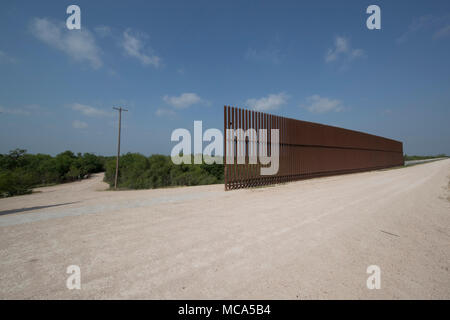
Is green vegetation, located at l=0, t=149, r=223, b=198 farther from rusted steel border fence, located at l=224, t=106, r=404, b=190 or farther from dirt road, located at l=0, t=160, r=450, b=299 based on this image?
dirt road, located at l=0, t=160, r=450, b=299

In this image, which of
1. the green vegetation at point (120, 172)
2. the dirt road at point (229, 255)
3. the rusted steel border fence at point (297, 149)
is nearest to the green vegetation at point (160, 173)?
the green vegetation at point (120, 172)

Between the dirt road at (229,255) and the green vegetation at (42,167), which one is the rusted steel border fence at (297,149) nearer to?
the dirt road at (229,255)

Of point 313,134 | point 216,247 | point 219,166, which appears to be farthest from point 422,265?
point 219,166

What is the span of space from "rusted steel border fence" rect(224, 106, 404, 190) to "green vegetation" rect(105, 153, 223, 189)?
6.52 m

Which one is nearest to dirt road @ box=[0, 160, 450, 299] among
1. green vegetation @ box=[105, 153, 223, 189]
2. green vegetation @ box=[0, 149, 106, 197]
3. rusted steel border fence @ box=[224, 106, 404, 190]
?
rusted steel border fence @ box=[224, 106, 404, 190]

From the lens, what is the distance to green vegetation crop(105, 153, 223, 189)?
13.7m

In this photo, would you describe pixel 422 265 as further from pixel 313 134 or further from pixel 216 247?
pixel 313 134

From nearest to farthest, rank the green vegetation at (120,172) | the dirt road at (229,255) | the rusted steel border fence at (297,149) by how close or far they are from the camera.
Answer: the dirt road at (229,255)
the rusted steel border fence at (297,149)
the green vegetation at (120,172)

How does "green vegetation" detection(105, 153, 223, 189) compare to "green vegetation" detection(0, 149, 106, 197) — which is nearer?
"green vegetation" detection(105, 153, 223, 189)

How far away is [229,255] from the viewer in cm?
229

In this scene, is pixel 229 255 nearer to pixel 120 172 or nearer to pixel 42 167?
pixel 120 172

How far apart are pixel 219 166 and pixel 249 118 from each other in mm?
10711

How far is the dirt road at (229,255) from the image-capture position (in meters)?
1.68

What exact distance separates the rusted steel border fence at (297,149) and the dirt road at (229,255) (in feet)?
16.3
